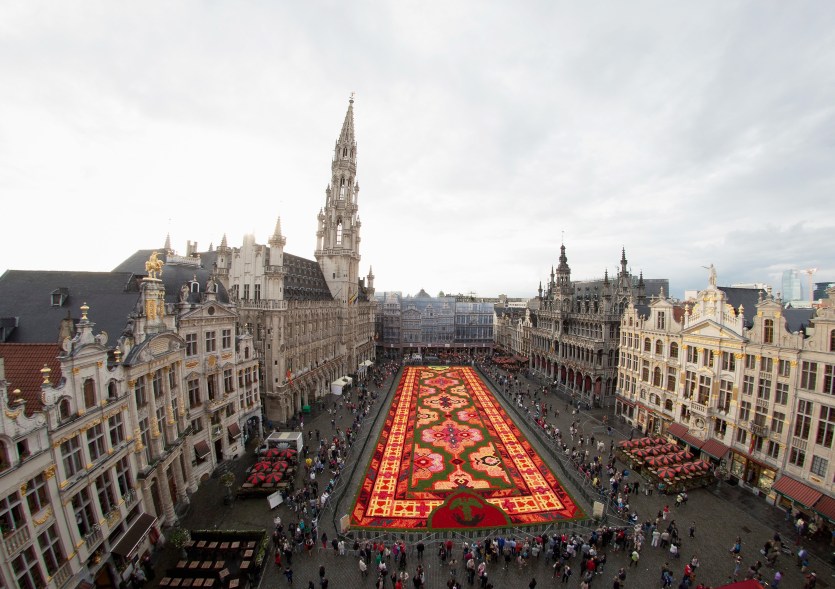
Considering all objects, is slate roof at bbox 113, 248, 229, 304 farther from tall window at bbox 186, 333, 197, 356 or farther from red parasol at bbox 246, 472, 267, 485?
red parasol at bbox 246, 472, 267, 485

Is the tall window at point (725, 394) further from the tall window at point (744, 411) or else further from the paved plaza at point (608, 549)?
the paved plaza at point (608, 549)

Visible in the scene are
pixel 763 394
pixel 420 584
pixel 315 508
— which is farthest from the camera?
pixel 763 394

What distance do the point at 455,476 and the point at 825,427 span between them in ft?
82.8

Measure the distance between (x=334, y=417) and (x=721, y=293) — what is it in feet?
133

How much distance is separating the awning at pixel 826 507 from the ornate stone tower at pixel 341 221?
57.1m

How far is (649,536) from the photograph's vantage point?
76.3 ft

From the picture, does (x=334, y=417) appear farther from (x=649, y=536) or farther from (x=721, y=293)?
(x=721, y=293)

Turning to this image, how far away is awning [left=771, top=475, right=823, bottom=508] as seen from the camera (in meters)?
23.7

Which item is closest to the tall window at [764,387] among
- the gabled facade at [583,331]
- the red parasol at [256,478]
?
the gabled facade at [583,331]

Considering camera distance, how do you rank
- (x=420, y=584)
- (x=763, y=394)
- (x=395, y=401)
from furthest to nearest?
(x=395, y=401) → (x=763, y=394) → (x=420, y=584)

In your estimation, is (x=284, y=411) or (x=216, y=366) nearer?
(x=216, y=366)

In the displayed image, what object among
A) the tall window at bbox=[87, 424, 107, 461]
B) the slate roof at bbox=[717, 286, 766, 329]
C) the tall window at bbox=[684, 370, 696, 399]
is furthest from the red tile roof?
the slate roof at bbox=[717, 286, 766, 329]

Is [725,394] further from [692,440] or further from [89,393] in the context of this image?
[89,393]

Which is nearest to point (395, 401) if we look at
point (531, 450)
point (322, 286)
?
point (531, 450)
